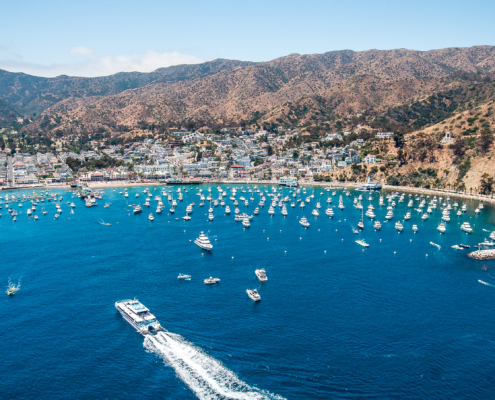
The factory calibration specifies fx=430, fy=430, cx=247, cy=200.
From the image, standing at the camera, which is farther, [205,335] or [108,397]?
[205,335]

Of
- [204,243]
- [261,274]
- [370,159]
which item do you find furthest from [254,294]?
[370,159]

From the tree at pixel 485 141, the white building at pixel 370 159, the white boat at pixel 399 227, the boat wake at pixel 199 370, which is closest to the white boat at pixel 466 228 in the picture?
the white boat at pixel 399 227

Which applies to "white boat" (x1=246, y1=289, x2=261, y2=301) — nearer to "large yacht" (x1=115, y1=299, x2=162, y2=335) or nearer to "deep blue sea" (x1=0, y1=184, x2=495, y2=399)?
"deep blue sea" (x1=0, y1=184, x2=495, y2=399)

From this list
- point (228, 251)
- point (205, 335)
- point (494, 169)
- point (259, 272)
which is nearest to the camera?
point (205, 335)

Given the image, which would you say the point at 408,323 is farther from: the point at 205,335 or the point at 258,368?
the point at 205,335

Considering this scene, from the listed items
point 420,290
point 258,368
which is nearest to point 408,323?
point 420,290

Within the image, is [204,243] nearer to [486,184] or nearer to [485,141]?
[486,184]

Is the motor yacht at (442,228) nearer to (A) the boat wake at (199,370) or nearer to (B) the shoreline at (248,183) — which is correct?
(B) the shoreline at (248,183)
